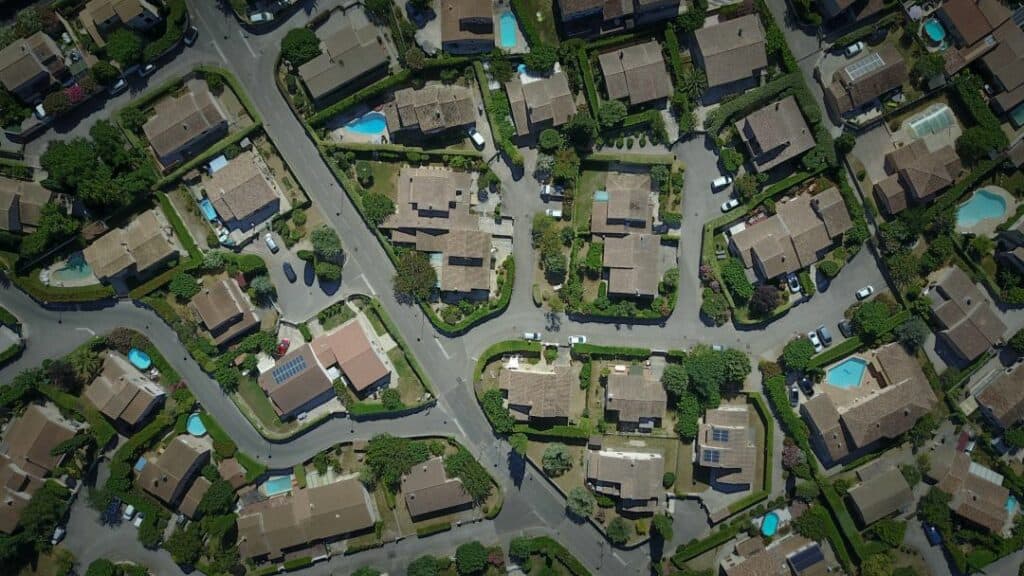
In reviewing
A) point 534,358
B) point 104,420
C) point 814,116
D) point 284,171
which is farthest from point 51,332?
point 814,116

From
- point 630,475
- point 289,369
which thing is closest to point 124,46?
point 289,369

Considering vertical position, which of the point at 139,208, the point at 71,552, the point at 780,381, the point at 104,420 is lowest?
the point at 780,381

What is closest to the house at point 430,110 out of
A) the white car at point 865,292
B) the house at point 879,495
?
the white car at point 865,292

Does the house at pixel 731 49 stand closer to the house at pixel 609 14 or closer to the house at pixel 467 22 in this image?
the house at pixel 609 14

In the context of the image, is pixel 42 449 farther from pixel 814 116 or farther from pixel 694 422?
pixel 814 116

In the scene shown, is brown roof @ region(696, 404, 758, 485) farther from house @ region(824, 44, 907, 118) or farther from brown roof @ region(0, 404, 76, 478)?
brown roof @ region(0, 404, 76, 478)

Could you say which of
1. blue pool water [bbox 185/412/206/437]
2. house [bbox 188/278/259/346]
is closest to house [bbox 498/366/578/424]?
house [bbox 188/278/259/346]
